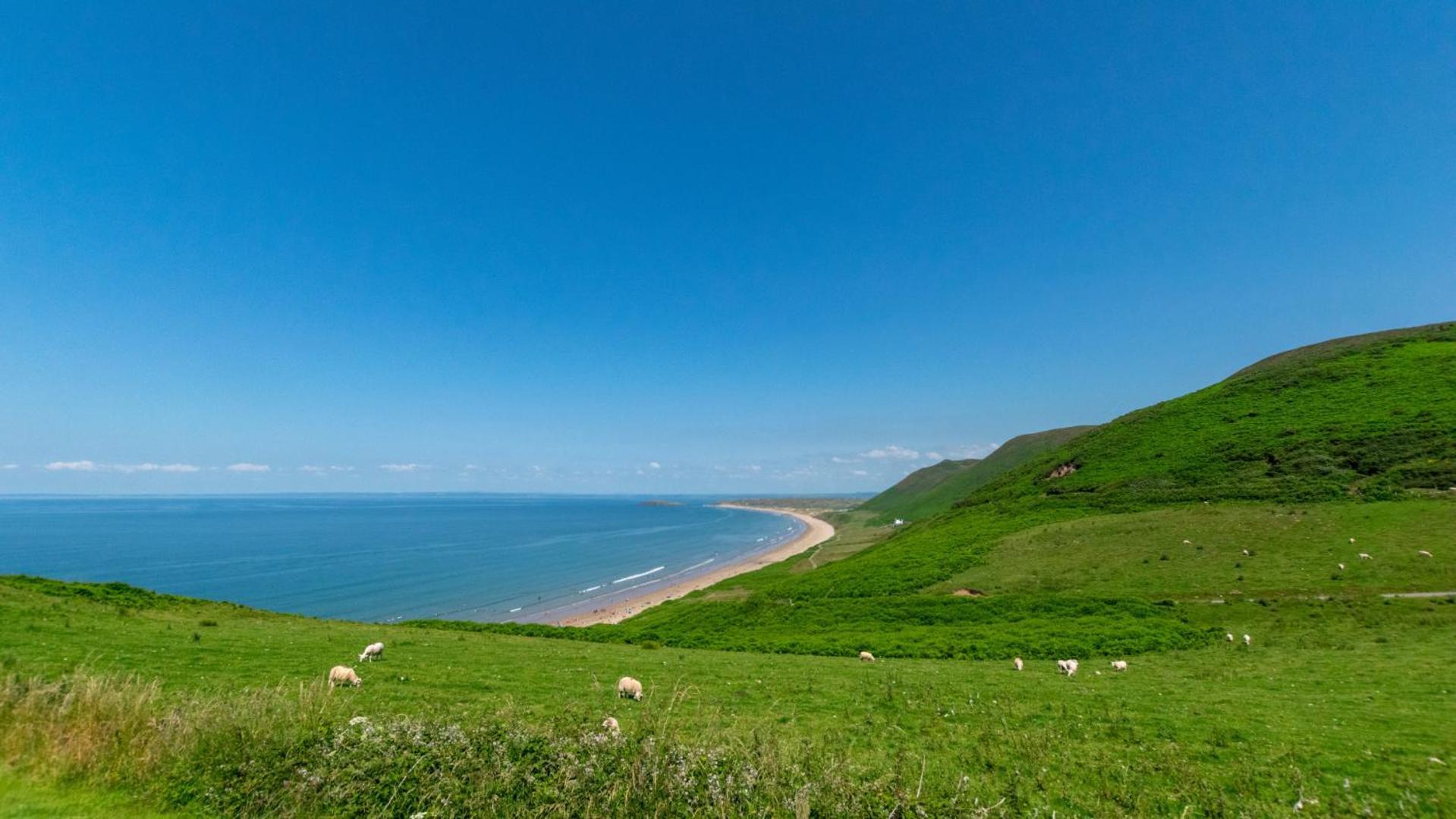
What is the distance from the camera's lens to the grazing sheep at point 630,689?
52.4 ft

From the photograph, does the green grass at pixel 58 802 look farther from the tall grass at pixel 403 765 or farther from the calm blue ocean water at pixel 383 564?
the calm blue ocean water at pixel 383 564

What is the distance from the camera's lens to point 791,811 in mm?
7039

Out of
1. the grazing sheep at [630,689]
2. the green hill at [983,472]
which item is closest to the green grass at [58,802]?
the grazing sheep at [630,689]

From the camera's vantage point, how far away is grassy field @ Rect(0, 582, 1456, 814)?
760 cm

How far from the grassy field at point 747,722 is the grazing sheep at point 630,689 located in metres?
0.48

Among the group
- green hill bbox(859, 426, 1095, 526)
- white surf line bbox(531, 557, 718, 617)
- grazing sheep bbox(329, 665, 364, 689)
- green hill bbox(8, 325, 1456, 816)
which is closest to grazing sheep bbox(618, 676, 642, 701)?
green hill bbox(8, 325, 1456, 816)

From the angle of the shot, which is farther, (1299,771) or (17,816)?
(1299,771)

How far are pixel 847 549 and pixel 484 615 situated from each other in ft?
189

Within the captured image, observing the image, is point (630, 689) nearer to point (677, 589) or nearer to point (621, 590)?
point (677, 589)

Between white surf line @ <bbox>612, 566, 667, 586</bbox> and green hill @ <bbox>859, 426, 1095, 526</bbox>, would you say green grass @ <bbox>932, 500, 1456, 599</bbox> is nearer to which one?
white surf line @ <bbox>612, 566, 667, 586</bbox>

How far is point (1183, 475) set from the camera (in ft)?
177

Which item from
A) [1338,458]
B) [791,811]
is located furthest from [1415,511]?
[791,811]

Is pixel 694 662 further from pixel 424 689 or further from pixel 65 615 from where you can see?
pixel 65 615

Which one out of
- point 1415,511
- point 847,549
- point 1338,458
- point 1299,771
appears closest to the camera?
point 1299,771
